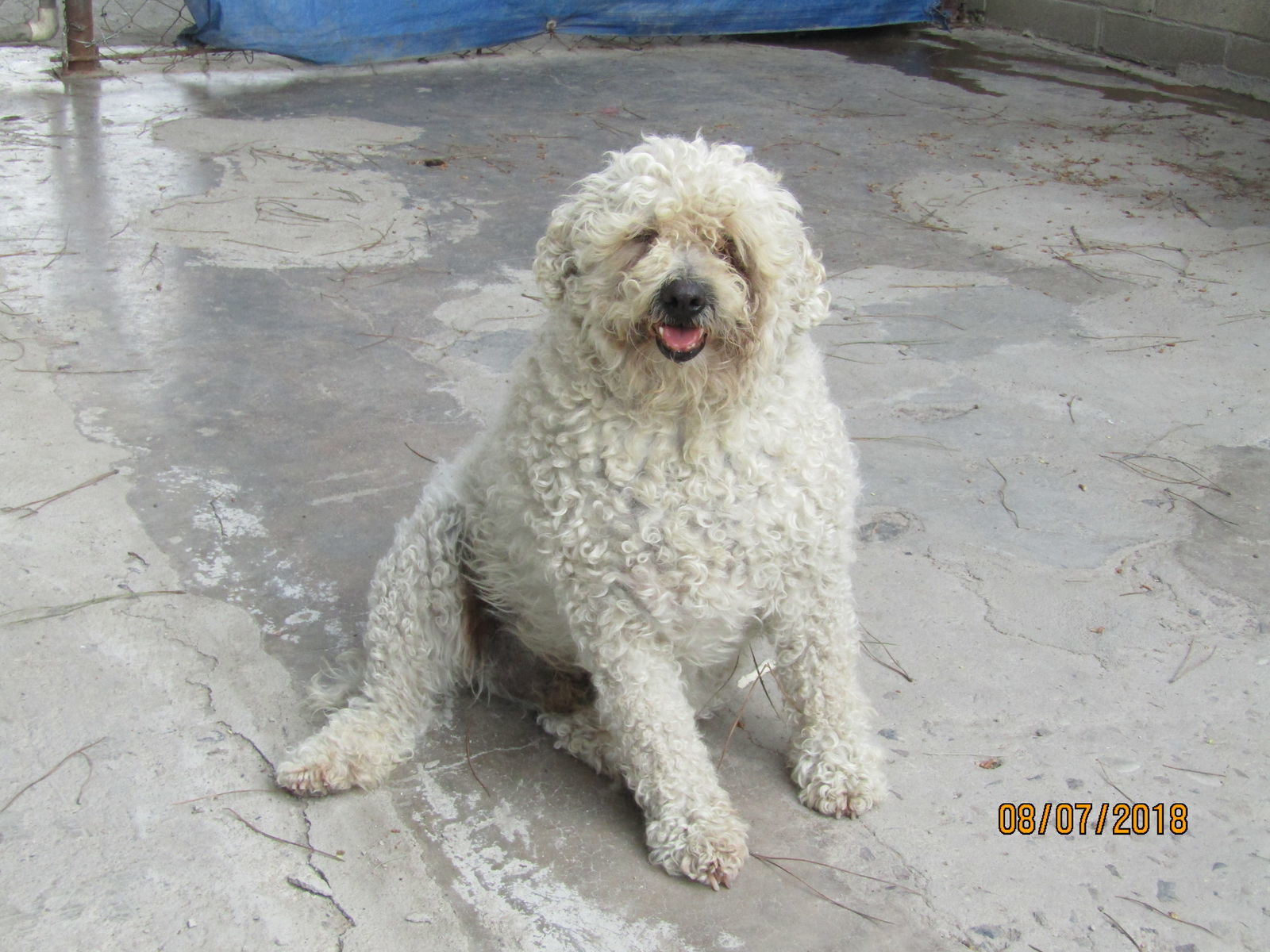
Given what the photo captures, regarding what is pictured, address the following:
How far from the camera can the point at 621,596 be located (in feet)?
7.63

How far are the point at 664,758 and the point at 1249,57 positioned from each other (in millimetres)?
7245

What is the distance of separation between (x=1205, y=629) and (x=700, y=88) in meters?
5.73

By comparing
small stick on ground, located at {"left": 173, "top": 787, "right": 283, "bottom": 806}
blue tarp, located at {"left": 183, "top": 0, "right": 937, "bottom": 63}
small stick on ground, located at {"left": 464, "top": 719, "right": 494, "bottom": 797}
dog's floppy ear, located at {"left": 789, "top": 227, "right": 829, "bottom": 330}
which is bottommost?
small stick on ground, located at {"left": 464, "top": 719, "right": 494, "bottom": 797}

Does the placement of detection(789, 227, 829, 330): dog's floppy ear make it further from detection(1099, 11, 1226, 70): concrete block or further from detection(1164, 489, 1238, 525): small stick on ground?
detection(1099, 11, 1226, 70): concrete block

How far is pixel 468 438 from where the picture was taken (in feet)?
12.7

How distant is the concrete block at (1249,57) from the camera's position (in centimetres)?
760

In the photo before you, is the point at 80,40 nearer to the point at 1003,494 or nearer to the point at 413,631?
the point at 413,631

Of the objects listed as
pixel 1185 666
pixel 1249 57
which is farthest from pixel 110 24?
pixel 1185 666

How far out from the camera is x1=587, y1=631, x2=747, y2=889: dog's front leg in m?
2.32

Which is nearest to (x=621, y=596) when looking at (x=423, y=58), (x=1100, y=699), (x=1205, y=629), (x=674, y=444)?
(x=674, y=444)

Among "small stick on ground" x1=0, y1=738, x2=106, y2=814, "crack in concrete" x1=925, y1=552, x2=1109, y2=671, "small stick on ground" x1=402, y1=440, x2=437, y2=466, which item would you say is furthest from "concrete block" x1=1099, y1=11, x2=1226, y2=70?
"small stick on ground" x1=0, y1=738, x2=106, y2=814

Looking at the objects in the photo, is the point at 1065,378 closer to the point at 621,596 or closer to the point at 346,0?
the point at 621,596

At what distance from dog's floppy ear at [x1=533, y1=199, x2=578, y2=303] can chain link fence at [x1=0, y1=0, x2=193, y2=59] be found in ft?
A: 20.8
